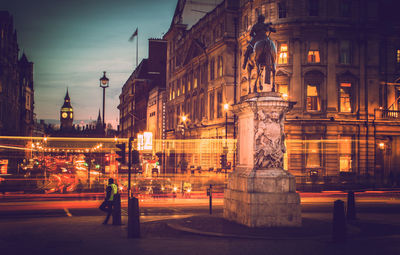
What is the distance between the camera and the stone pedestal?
15312 mm

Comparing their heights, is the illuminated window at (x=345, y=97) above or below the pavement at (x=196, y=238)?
above

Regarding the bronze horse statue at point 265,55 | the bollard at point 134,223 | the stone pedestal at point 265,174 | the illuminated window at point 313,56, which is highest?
the illuminated window at point 313,56

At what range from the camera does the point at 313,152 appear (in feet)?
150

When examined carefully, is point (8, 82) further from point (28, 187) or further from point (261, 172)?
point (261, 172)

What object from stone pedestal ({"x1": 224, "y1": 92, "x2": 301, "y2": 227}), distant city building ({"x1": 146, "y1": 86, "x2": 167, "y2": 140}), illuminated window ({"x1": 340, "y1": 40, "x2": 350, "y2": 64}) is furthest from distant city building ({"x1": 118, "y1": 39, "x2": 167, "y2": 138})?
stone pedestal ({"x1": 224, "y1": 92, "x2": 301, "y2": 227})

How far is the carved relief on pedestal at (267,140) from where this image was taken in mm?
15805

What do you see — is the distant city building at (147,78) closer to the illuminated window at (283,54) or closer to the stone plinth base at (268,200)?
the illuminated window at (283,54)

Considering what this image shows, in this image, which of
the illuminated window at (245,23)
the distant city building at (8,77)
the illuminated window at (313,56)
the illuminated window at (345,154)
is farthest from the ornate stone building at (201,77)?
the distant city building at (8,77)

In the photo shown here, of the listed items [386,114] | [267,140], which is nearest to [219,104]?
[386,114]

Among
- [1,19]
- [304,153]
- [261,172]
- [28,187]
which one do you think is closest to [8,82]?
[1,19]

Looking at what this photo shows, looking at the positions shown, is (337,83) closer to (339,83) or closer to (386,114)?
(339,83)

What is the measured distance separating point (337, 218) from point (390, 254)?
1.99 m

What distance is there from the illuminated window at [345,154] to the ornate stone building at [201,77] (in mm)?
11648

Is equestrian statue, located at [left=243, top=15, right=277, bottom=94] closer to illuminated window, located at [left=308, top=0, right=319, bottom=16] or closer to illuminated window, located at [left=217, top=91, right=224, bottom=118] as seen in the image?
illuminated window, located at [left=308, top=0, right=319, bottom=16]
